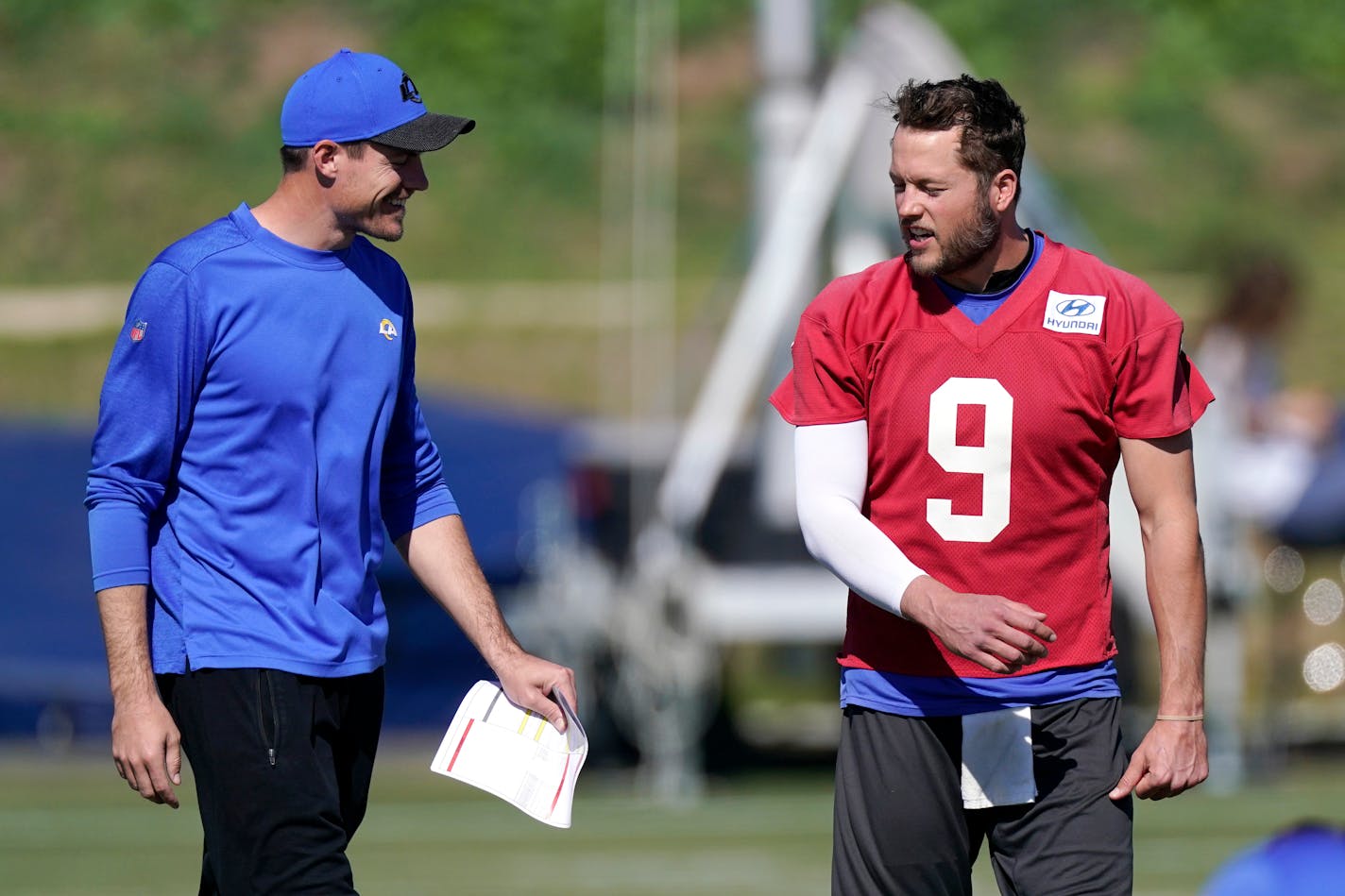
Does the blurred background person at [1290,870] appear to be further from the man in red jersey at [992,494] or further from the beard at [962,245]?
the beard at [962,245]

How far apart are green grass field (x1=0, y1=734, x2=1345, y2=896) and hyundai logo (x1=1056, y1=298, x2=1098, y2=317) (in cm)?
419

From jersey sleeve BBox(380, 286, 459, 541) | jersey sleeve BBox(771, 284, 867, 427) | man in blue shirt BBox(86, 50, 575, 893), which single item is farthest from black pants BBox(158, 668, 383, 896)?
jersey sleeve BBox(771, 284, 867, 427)

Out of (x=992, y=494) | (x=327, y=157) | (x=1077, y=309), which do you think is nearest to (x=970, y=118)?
(x=1077, y=309)

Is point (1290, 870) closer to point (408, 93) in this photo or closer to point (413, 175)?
point (413, 175)

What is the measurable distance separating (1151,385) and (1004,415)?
0.28 meters

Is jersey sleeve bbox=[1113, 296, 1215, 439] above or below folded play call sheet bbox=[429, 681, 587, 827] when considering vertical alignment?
above

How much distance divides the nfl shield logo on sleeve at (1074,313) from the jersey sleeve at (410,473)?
124 centimetres

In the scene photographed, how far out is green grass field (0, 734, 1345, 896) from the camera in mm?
8719

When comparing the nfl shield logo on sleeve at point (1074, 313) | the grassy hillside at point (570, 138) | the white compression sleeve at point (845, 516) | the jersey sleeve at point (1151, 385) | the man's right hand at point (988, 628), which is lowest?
the man's right hand at point (988, 628)

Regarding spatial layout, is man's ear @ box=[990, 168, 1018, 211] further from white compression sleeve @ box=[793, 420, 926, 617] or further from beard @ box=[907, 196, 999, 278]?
white compression sleeve @ box=[793, 420, 926, 617]

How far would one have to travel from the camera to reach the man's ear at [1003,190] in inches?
177

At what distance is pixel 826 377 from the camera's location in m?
4.57

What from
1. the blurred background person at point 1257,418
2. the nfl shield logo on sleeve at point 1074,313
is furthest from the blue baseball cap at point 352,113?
the blurred background person at point 1257,418

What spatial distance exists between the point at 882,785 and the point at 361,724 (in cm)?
100
